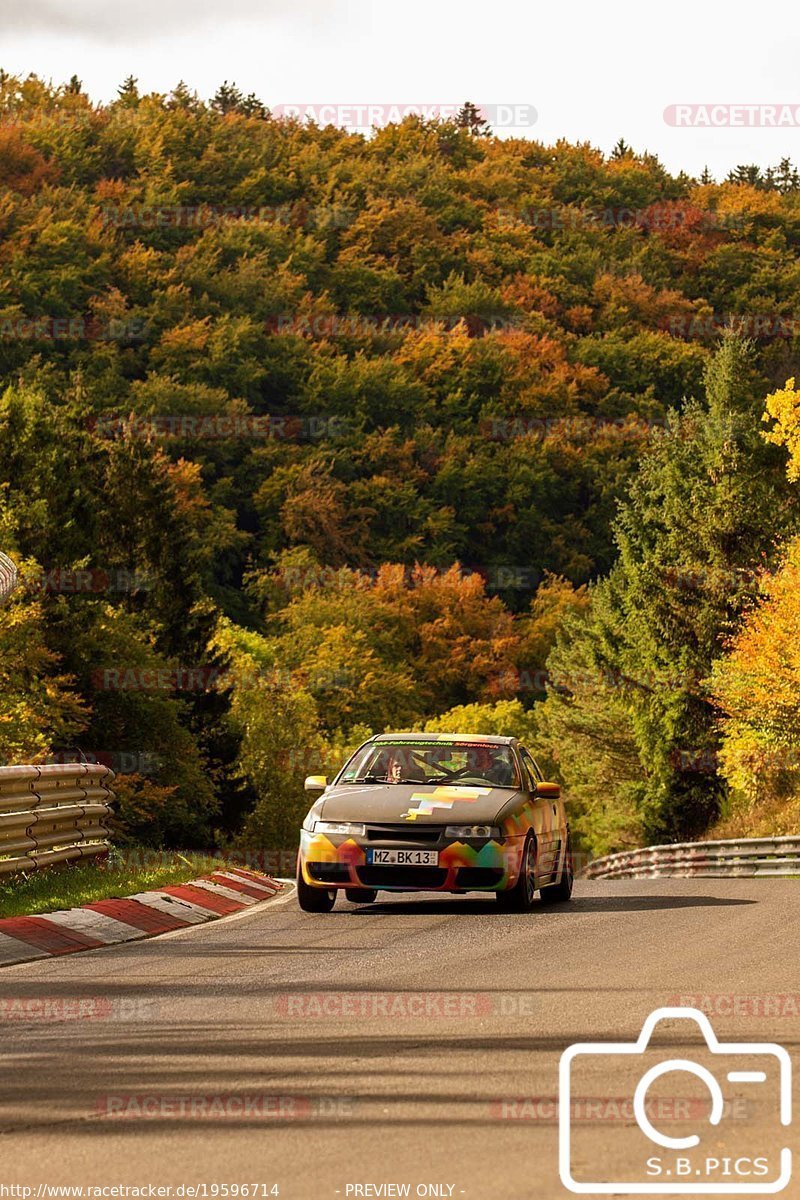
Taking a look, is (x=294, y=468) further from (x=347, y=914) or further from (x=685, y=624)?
(x=347, y=914)

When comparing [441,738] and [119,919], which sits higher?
[441,738]

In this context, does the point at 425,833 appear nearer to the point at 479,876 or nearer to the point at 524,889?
the point at 479,876

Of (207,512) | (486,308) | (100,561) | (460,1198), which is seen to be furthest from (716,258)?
(460,1198)

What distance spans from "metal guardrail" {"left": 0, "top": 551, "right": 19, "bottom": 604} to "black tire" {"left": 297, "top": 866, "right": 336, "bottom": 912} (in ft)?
15.2

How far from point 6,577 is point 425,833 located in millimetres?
6061

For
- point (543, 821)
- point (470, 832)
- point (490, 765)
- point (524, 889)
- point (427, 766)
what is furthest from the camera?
point (427, 766)

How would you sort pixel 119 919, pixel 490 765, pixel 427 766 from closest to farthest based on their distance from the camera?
pixel 119 919
pixel 490 765
pixel 427 766

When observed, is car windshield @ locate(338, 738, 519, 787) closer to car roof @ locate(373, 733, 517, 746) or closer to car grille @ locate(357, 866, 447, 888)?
car roof @ locate(373, 733, 517, 746)

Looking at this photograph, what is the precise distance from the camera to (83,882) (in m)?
15.5

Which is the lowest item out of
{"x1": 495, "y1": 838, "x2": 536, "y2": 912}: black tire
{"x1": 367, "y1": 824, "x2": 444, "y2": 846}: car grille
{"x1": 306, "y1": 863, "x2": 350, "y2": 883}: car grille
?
{"x1": 495, "y1": 838, "x2": 536, "y2": 912}: black tire

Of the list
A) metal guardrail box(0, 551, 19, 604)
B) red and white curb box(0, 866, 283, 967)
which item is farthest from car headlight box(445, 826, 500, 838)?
metal guardrail box(0, 551, 19, 604)

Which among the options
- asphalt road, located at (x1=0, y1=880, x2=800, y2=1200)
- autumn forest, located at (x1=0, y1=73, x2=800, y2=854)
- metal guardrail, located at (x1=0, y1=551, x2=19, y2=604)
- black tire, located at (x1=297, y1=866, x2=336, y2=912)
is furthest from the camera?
autumn forest, located at (x1=0, y1=73, x2=800, y2=854)

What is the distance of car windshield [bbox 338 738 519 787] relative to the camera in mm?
16562

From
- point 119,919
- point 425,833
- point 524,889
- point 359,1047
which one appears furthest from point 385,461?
point 359,1047
